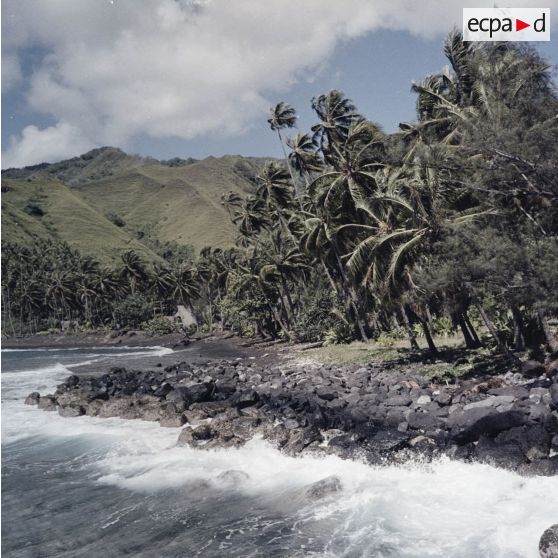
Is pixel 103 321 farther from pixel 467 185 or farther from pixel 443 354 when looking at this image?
pixel 467 185

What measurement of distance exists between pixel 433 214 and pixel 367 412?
8.01 meters

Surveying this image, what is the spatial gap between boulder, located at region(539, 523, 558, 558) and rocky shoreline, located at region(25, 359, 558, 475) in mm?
2521

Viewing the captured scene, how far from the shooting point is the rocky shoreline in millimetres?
11969

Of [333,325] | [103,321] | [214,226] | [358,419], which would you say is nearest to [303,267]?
[333,325]

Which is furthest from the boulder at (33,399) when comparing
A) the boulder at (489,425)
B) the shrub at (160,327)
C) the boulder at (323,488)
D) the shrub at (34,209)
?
the shrub at (34,209)

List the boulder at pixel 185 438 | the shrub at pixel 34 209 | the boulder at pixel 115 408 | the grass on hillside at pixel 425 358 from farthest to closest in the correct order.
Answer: the shrub at pixel 34 209
the boulder at pixel 115 408
the grass on hillside at pixel 425 358
the boulder at pixel 185 438

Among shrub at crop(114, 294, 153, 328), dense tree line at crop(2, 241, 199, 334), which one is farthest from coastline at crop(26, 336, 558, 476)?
shrub at crop(114, 294, 153, 328)

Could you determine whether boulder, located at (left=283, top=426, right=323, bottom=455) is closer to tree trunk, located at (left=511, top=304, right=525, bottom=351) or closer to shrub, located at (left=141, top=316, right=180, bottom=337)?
tree trunk, located at (left=511, top=304, right=525, bottom=351)

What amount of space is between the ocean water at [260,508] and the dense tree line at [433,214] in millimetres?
7339

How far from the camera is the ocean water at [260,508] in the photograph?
9.07 meters

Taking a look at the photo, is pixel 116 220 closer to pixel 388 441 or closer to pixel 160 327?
pixel 160 327

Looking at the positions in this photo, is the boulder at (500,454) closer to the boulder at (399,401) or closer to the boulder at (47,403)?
the boulder at (399,401)

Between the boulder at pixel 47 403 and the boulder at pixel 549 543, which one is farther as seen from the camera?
the boulder at pixel 47 403

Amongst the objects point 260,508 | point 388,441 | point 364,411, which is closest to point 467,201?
point 364,411
